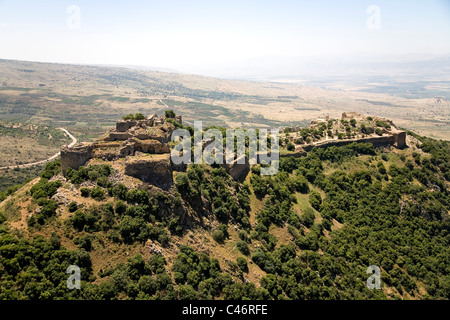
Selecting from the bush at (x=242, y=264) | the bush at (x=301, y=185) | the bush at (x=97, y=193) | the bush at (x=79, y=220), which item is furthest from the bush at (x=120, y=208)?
the bush at (x=301, y=185)

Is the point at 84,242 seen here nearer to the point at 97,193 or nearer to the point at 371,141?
the point at 97,193

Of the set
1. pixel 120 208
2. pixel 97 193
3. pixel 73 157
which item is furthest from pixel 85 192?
pixel 73 157

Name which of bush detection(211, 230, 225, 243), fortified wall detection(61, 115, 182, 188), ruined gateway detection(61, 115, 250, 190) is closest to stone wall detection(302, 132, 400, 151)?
bush detection(211, 230, 225, 243)

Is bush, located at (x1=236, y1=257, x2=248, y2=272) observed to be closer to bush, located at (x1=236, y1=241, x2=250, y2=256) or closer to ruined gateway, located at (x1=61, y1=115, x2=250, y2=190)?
bush, located at (x1=236, y1=241, x2=250, y2=256)

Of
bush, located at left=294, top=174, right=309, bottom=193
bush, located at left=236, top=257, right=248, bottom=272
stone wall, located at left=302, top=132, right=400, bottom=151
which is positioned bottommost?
bush, located at left=236, top=257, right=248, bottom=272
